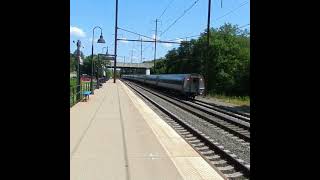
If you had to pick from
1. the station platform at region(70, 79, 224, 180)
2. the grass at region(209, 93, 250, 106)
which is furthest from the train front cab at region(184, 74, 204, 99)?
the station platform at region(70, 79, 224, 180)

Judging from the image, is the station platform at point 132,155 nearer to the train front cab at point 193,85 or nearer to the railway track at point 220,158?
the railway track at point 220,158

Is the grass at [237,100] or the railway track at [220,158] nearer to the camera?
the railway track at [220,158]

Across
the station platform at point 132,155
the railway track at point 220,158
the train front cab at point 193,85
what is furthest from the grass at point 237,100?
the station platform at point 132,155

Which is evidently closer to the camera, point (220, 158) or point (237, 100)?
point (220, 158)

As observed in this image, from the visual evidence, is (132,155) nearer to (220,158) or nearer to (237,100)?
(220,158)

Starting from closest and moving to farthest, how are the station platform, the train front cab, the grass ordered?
the station platform, the grass, the train front cab

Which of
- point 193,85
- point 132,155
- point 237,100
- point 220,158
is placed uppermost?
point 193,85

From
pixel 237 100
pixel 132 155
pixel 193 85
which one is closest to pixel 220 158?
pixel 132 155

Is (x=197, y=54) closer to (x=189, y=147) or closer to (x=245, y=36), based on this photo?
(x=245, y=36)

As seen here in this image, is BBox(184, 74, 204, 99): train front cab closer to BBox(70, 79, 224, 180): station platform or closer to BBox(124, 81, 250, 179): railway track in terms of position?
BBox(124, 81, 250, 179): railway track
